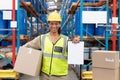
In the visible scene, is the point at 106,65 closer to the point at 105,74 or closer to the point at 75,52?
the point at 105,74

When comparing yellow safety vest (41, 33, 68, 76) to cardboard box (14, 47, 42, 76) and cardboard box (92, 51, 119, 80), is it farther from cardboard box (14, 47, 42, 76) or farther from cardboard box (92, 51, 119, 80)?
cardboard box (92, 51, 119, 80)

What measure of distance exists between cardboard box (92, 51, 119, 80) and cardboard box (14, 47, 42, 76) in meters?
0.93

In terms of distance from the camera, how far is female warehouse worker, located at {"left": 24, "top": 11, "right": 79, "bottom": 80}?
4.71m

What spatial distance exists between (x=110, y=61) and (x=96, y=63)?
0.26 meters

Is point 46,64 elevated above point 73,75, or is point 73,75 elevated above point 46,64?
point 46,64

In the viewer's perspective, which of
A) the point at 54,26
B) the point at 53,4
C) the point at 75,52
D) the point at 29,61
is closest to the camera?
the point at 54,26

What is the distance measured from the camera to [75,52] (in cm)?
511

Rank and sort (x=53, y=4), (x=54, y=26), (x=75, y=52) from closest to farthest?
(x=54, y=26), (x=75, y=52), (x=53, y=4)

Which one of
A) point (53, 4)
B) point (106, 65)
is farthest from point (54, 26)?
point (53, 4)

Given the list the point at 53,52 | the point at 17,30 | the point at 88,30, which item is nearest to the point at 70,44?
the point at 53,52

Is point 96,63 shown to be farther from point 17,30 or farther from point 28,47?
point 17,30

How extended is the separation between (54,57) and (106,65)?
85 centimetres

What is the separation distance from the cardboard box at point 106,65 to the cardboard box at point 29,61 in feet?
3.05

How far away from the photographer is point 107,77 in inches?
185
